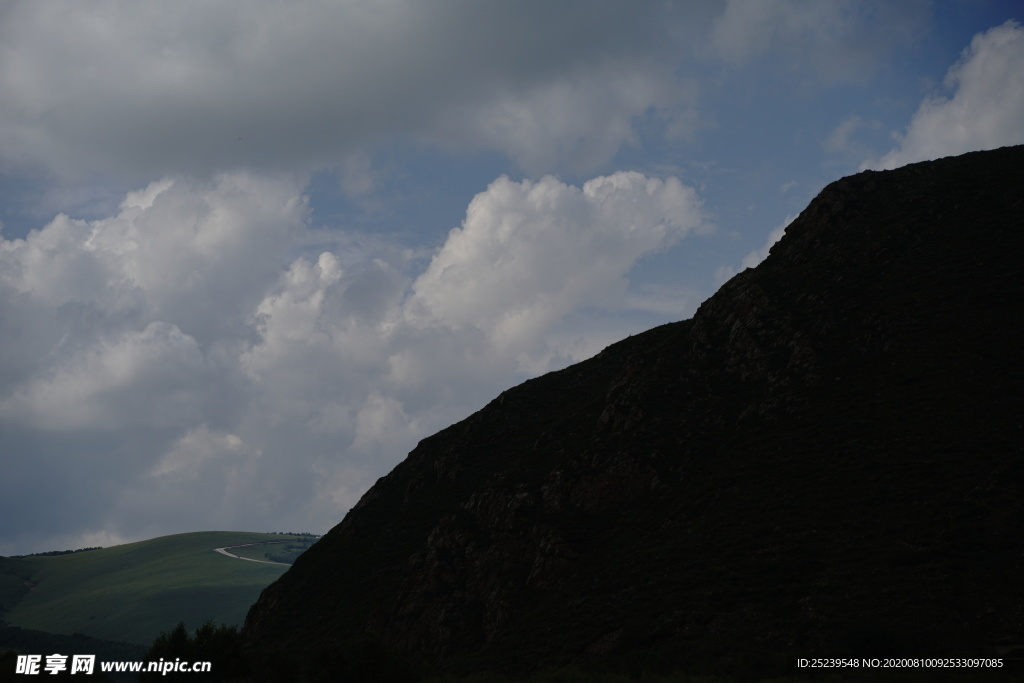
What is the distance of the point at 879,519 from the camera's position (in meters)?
50.1

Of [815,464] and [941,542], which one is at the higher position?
[815,464]

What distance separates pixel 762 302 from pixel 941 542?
3884 centimetres

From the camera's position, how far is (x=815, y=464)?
5844 cm

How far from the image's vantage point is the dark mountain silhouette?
4553cm

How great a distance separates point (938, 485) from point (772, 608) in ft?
50.9

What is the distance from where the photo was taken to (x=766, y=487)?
58.7m

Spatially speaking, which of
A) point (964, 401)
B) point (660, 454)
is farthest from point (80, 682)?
point (964, 401)

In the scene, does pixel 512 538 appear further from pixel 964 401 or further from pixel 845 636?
pixel 964 401

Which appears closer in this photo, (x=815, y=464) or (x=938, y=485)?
(x=938, y=485)

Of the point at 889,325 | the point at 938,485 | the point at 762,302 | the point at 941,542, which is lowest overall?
the point at 941,542

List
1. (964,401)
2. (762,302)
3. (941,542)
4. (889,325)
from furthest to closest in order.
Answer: (762,302) → (889,325) → (964,401) → (941,542)

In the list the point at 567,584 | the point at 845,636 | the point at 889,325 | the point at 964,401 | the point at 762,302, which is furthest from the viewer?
the point at 762,302

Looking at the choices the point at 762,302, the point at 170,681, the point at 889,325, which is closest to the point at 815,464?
the point at 889,325

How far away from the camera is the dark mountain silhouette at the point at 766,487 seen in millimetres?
45531
